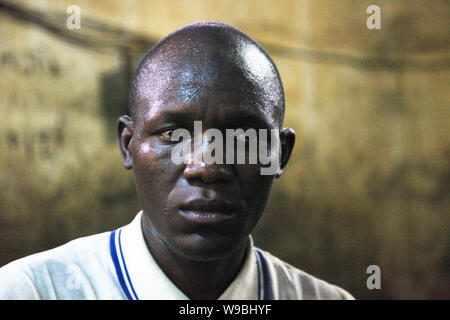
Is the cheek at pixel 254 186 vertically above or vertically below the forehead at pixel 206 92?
below

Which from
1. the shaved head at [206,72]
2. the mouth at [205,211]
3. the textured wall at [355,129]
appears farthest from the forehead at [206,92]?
the textured wall at [355,129]

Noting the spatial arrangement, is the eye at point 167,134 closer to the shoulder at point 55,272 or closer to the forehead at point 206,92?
the forehead at point 206,92

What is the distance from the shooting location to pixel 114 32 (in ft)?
4.53

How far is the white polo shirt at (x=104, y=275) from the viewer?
0.71m

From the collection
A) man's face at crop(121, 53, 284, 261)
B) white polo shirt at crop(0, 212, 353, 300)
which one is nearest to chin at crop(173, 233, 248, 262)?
man's face at crop(121, 53, 284, 261)

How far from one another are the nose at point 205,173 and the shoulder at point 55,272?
224mm

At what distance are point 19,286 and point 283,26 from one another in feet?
3.78

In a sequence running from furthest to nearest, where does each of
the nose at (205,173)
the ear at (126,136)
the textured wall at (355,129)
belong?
the textured wall at (355,129), the ear at (126,136), the nose at (205,173)

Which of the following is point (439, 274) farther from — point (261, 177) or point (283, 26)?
point (261, 177)

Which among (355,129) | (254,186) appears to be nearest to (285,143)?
(254,186)

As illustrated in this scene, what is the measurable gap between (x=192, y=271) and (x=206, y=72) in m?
0.29

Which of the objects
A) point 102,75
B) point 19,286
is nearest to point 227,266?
point 19,286

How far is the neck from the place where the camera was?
0.73m

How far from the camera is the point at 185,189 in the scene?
0.65 m
